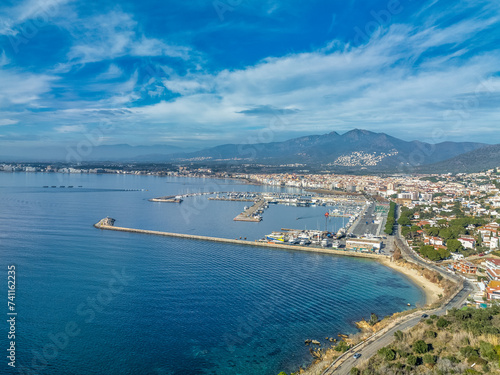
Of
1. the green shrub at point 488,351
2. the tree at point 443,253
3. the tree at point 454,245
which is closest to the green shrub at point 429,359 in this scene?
the green shrub at point 488,351

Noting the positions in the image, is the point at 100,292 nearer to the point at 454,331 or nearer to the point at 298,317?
the point at 298,317

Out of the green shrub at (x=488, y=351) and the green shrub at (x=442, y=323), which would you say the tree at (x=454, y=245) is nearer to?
the green shrub at (x=442, y=323)

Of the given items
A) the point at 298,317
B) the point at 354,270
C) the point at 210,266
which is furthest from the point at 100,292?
→ the point at 354,270

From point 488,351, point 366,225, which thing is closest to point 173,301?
point 488,351

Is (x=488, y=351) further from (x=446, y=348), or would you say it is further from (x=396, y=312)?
(x=396, y=312)

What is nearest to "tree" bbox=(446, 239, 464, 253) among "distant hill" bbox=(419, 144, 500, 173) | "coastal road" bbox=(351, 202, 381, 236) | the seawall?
the seawall

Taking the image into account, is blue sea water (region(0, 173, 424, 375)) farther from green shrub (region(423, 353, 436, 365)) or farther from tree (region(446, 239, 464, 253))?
tree (region(446, 239, 464, 253))

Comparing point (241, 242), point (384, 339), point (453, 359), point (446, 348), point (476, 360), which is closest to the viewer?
point (476, 360)
